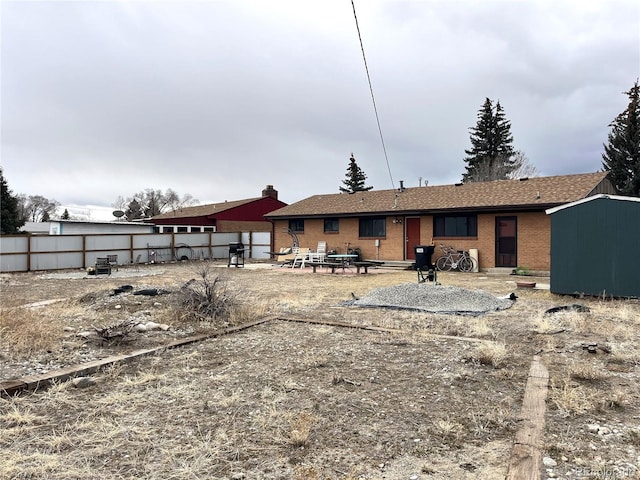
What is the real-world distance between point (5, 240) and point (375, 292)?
1642 centimetres

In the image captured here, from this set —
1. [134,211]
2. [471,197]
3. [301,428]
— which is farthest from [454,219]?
[134,211]

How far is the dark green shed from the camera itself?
30.3 ft

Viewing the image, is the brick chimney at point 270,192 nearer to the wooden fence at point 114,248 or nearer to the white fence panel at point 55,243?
the wooden fence at point 114,248

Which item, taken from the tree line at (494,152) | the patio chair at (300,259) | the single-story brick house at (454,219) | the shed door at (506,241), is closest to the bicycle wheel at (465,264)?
the single-story brick house at (454,219)

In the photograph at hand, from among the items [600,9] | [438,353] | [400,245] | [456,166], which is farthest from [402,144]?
[456,166]

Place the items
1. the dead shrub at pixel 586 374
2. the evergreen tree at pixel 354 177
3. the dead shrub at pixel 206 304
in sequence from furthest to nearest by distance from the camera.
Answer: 1. the evergreen tree at pixel 354 177
2. the dead shrub at pixel 206 304
3. the dead shrub at pixel 586 374

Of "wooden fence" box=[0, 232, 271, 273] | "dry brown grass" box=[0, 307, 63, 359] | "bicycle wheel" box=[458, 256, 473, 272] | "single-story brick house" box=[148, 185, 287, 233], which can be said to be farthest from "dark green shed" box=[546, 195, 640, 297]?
"single-story brick house" box=[148, 185, 287, 233]

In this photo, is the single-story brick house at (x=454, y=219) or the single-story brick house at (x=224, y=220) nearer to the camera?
the single-story brick house at (x=454, y=219)

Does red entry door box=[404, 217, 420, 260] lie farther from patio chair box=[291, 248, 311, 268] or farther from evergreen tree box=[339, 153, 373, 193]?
evergreen tree box=[339, 153, 373, 193]

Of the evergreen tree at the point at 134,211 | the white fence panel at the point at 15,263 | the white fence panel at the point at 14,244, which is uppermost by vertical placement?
the evergreen tree at the point at 134,211

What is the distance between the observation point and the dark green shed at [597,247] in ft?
30.3

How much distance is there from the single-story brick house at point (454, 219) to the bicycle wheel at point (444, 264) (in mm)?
517

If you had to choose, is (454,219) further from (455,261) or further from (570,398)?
(570,398)

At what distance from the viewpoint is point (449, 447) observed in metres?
2.92
